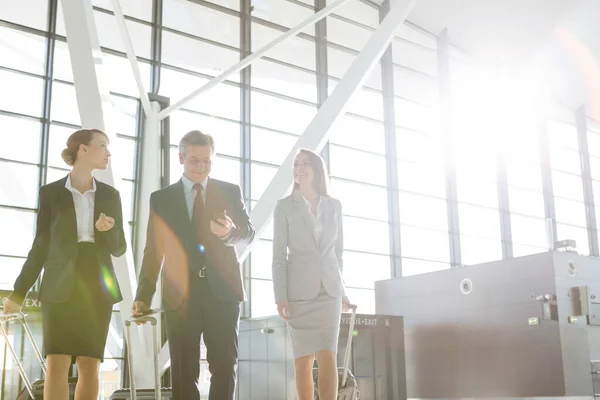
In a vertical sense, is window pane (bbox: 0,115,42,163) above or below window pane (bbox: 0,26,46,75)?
below

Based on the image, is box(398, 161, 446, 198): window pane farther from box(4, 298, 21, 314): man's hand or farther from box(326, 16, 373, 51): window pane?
box(4, 298, 21, 314): man's hand

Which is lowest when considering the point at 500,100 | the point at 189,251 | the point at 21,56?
the point at 189,251

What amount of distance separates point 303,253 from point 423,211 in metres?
13.1

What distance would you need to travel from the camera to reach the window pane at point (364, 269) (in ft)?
48.1

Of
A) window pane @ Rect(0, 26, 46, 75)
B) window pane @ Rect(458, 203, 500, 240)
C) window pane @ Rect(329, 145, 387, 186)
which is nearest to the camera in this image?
window pane @ Rect(0, 26, 46, 75)

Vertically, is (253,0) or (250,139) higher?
(253,0)

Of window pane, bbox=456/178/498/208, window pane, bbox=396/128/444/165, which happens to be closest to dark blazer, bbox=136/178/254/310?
window pane, bbox=396/128/444/165

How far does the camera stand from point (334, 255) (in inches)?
150

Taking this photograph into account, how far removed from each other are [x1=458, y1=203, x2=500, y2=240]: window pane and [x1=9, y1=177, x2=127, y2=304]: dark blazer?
14609 mm

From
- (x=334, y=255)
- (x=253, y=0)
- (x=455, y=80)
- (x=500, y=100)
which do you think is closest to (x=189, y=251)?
(x=334, y=255)

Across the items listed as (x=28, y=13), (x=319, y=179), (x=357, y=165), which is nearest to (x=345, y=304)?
(x=319, y=179)

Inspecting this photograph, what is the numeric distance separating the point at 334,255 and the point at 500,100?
17.0 metres

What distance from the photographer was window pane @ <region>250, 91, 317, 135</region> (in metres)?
14.0

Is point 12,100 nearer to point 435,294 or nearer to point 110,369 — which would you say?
point 110,369
